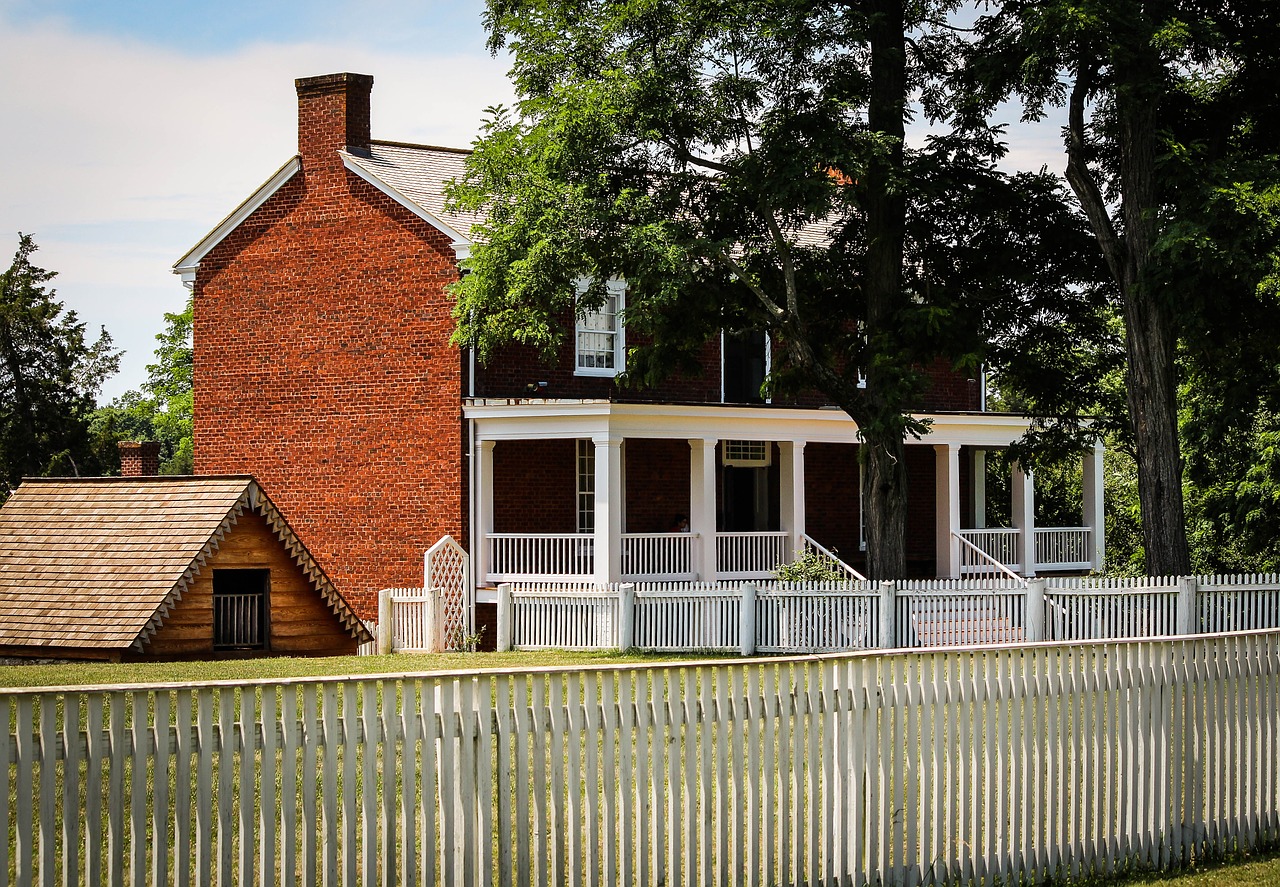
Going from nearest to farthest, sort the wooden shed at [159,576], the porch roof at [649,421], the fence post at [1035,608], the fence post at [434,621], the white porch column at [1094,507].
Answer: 1. the wooden shed at [159,576]
2. the fence post at [1035,608]
3. the fence post at [434,621]
4. the porch roof at [649,421]
5. the white porch column at [1094,507]

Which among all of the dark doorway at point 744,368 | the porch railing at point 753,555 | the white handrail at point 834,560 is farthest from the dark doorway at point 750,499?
the white handrail at point 834,560

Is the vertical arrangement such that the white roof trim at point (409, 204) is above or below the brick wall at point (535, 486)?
above

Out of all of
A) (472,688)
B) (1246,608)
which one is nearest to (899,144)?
(1246,608)

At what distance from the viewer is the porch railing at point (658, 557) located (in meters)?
27.5

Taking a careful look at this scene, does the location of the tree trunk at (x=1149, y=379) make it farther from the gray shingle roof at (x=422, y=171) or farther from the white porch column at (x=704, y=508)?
the gray shingle roof at (x=422, y=171)

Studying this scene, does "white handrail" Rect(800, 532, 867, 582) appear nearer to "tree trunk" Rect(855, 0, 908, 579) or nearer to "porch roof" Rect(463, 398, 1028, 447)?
"tree trunk" Rect(855, 0, 908, 579)

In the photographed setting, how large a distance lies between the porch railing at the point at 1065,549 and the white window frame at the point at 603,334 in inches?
411

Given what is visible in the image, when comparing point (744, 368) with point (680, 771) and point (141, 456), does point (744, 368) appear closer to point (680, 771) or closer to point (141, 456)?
point (141, 456)

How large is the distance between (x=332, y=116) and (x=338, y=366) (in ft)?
16.5

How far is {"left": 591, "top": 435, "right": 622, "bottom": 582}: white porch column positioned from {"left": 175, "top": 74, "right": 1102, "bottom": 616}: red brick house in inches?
1.5

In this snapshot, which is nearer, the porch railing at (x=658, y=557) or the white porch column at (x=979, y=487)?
the porch railing at (x=658, y=557)

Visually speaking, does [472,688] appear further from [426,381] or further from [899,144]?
[426,381]

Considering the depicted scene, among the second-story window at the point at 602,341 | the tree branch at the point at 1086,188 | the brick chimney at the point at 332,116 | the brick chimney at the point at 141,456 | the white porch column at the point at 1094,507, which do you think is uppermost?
the brick chimney at the point at 332,116

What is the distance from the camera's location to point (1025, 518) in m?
32.8
